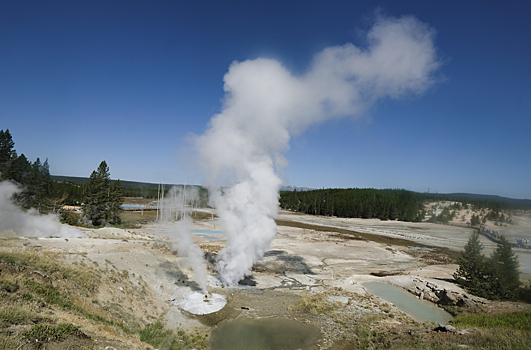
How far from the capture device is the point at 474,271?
2552cm

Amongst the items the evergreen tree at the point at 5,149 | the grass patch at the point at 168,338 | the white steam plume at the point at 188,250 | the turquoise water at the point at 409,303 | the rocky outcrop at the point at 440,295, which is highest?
the evergreen tree at the point at 5,149

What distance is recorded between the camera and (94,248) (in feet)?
81.1

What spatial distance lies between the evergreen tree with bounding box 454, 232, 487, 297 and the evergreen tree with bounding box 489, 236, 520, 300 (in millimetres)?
951

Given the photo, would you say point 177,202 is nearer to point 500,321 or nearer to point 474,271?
point 474,271

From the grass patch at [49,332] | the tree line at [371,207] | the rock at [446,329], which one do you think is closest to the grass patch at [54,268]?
the grass patch at [49,332]

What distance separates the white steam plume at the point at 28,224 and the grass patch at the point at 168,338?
25.1 m

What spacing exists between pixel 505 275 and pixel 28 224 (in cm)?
5029

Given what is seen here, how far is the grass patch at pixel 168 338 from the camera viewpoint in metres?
13.5

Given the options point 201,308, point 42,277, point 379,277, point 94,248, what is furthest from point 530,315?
point 94,248

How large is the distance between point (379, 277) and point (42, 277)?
29571 mm

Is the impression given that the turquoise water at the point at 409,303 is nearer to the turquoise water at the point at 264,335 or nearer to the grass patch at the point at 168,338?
the turquoise water at the point at 264,335

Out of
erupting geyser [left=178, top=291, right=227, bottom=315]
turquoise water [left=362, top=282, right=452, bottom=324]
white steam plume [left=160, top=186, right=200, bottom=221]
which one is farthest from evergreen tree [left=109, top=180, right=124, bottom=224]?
turquoise water [left=362, top=282, right=452, bottom=324]

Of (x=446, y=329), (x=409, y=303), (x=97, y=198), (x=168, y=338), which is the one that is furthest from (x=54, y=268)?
(x=97, y=198)

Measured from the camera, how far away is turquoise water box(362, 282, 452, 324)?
20.5m
